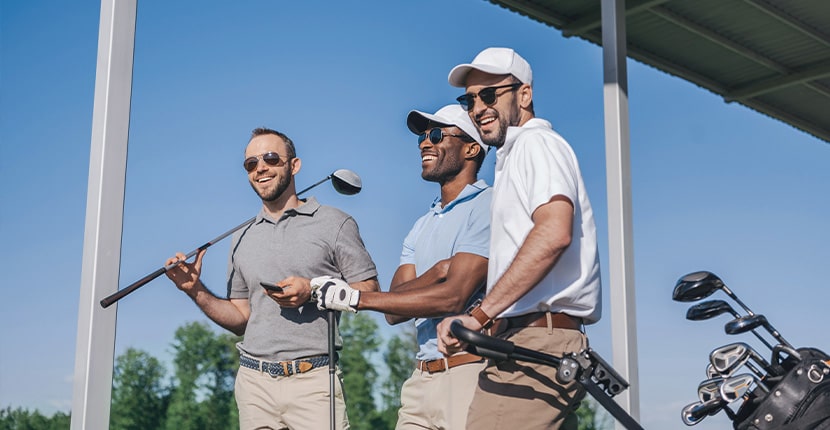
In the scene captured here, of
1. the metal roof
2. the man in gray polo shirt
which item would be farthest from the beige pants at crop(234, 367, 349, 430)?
the metal roof

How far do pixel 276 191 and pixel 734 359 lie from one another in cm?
179

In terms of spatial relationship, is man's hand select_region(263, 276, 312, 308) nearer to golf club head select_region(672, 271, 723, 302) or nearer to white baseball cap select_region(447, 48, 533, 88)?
white baseball cap select_region(447, 48, 533, 88)

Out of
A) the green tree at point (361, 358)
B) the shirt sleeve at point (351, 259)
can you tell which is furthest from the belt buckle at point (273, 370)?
the green tree at point (361, 358)

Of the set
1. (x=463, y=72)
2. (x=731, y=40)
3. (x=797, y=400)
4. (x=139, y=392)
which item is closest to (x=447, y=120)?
(x=463, y=72)

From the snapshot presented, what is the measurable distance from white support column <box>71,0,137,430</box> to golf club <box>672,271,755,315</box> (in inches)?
68.2

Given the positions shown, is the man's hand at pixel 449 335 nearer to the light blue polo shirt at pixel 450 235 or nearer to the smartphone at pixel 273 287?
the light blue polo shirt at pixel 450 235

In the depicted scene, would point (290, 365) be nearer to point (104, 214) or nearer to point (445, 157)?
point (104, 214)

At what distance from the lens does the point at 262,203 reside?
11.5 ft

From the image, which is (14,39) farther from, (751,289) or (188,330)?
(751,289)

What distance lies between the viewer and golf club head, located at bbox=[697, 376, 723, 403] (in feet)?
6.81

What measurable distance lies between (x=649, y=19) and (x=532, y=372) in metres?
3.61

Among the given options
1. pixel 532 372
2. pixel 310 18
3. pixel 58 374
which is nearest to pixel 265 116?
pixel 310 18

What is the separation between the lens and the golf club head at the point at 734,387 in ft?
6.66

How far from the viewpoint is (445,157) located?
3.40m
